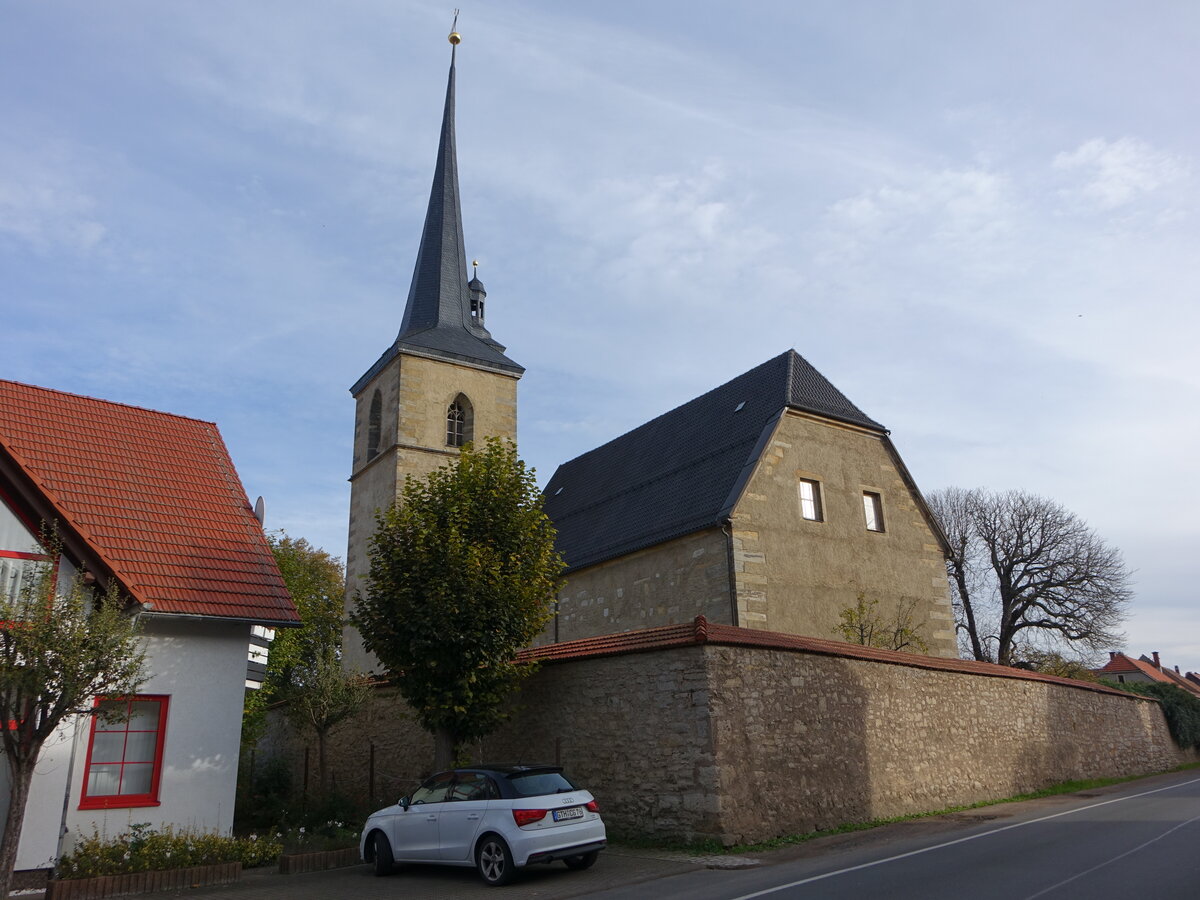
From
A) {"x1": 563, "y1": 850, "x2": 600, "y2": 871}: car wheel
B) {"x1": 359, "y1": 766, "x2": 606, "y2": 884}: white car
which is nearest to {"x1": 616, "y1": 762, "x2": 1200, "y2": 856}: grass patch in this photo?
{"x1": 563, "y1": 850, "x2": 600, "y2": 871}: car wheel

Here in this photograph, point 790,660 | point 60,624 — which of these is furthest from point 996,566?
point 60,624

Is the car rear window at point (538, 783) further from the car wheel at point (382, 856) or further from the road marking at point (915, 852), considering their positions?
the road marking at point (915, 852)

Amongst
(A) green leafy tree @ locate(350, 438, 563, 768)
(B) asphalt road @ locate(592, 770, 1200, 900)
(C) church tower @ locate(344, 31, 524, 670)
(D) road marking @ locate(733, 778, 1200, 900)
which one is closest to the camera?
(B) asphalt road @ locate(592, 770, 1200, 900)

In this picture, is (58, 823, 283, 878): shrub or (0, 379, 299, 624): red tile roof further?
(0, 379, 299, 624): red tile roof

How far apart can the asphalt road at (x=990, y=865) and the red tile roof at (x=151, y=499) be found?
285 inches

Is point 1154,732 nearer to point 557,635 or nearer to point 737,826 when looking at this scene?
point 557,635

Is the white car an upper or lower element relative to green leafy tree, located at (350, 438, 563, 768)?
lower

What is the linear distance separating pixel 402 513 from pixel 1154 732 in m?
24.1

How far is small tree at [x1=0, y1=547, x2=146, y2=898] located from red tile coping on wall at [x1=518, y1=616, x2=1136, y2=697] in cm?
664

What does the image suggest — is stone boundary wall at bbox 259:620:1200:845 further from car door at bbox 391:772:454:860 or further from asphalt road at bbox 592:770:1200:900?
car door at bbox 391:772:454:860

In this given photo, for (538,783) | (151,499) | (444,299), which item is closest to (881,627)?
(538,783)

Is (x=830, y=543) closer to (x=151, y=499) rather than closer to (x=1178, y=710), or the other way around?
(x=151, y=499)

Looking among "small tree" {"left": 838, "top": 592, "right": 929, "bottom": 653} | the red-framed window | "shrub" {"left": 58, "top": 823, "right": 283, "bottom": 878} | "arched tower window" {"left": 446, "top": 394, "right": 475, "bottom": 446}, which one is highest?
"arched tower window" {"left": 446, "top": 394, "right": 475, "bottom": 446}

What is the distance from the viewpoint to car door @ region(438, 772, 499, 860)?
35.1 feet
